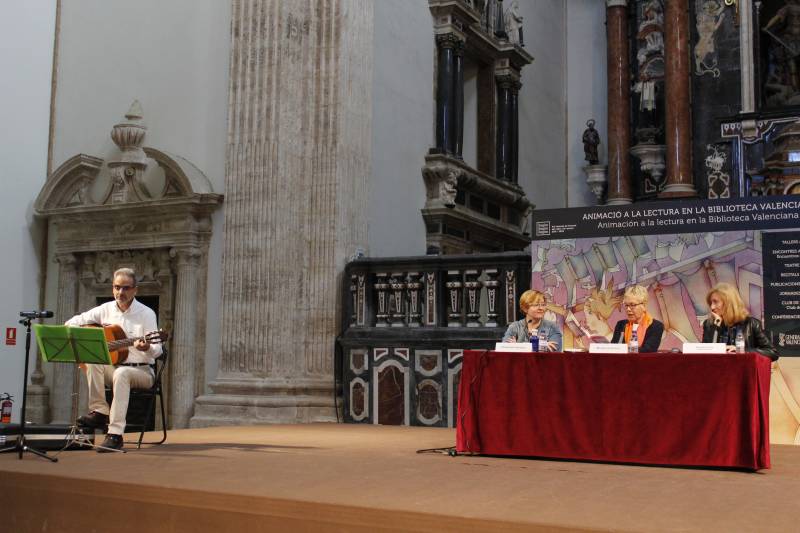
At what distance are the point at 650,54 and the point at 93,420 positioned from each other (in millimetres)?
12173

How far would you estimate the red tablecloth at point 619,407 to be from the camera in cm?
621

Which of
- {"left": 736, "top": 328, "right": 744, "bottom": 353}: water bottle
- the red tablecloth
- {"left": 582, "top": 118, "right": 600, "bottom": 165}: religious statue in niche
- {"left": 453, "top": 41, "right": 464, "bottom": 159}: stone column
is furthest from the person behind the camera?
{"left": 582, "top": 118, "right": 600, "bottom": 165}: religious statue in niche

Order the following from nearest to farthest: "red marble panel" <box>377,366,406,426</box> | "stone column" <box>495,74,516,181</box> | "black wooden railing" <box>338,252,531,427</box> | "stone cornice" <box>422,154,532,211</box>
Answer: "black wooden railing" <box>338,252,531,427</box> < "red marble panel" <box>377,366,406,426</box> < "stone cornice" <box>422,154,532,211</box> < "stone column" <box>495,74,516,181</box>

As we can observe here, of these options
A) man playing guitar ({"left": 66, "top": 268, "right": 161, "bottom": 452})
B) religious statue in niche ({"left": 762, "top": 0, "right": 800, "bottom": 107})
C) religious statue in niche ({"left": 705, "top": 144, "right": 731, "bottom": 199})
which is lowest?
man playing guitar ({"left": 66, "top": 268, "right": 161, "bottom": 452})

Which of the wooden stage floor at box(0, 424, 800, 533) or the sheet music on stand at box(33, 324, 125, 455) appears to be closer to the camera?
the wooden stage floor at box(0, 424, 800, 533)

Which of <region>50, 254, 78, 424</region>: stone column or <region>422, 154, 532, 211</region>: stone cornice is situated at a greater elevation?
<region>422, 154, 532, 211</region>: stone cornice

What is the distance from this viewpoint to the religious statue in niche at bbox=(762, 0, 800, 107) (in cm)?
1554

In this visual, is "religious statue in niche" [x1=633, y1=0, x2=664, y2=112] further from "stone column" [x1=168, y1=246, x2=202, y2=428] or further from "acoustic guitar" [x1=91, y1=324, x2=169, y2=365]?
"acoustic guitar" [x1=91, y1=324, x2=169, y2=365]

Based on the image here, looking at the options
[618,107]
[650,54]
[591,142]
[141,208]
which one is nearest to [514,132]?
[591,142]

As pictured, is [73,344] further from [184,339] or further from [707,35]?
[707,35]

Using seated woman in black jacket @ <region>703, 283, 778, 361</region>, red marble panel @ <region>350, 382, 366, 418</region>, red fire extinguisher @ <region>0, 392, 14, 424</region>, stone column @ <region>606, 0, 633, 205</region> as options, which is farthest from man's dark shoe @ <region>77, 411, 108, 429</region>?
stone column @ <region>606, 0, 633, 205</region>

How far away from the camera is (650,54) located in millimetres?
16250

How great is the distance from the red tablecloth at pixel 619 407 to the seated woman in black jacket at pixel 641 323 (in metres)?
0.44

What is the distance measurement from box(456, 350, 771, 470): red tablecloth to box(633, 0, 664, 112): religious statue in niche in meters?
10.3
